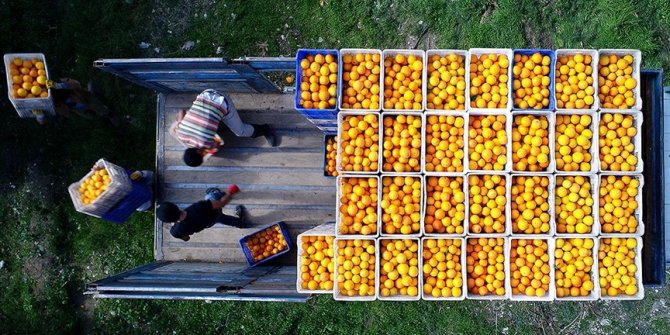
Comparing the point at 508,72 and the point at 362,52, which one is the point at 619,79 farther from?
the point at 362,52

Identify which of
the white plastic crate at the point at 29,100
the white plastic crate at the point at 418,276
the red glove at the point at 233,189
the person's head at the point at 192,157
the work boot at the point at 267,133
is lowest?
the white plastic crate at the point at 418,276

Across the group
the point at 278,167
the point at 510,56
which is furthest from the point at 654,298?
the point at 278,167

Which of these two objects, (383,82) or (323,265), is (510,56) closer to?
(383,82)

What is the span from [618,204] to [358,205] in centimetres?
243

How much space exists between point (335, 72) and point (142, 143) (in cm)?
349

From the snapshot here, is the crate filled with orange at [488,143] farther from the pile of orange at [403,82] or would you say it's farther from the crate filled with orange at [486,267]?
the crate filled with orange at [486,267]

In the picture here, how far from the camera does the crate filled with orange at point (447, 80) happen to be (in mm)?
4539

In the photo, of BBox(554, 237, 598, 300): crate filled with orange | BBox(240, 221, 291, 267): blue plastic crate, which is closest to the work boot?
BBox(240, 221, 291, 267): blue plastic crate

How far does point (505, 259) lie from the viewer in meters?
4.47

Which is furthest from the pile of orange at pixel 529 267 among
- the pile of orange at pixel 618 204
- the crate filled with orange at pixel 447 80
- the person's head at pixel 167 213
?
the person's head at pixel 167 213

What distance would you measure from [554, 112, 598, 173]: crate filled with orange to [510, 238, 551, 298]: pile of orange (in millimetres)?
752

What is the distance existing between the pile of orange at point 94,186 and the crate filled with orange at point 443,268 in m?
3.61

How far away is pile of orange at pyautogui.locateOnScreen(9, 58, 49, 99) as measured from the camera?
576cm

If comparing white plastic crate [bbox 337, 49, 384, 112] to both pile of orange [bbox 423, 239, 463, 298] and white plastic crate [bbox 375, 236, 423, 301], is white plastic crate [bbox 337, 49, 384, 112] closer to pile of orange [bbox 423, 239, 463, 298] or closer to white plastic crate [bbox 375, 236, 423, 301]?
white plastic crate [bbox 375, 236, 423, 301]
